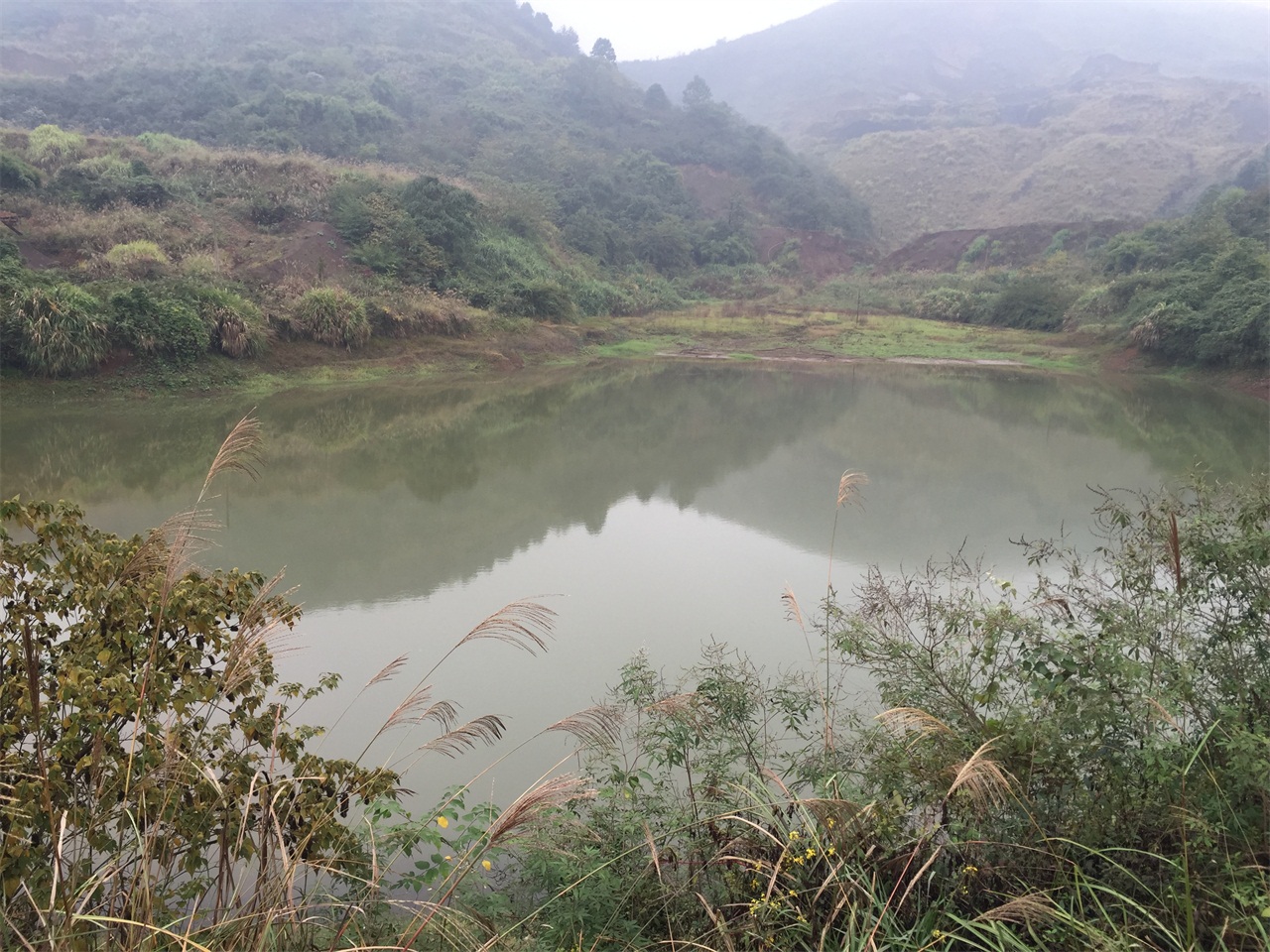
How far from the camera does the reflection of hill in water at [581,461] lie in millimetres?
7906

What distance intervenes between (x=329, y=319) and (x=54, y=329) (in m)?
5.47

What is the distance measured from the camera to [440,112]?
51031 mm

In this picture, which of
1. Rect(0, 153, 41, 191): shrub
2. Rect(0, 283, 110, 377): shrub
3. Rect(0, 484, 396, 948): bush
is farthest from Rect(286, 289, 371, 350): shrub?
Rect(0, 484, 396, 948): bush

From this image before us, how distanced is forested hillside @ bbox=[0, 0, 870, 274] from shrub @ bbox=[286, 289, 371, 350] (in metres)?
5.71

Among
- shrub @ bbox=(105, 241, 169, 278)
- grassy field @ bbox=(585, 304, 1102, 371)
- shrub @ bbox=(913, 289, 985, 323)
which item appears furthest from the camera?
shrub @ bbox=(913, 289, 985, 323)

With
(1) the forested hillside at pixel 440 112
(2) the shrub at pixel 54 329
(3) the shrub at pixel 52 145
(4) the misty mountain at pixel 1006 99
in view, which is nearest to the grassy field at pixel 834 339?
(1) the forested hillside at pixel 440 112

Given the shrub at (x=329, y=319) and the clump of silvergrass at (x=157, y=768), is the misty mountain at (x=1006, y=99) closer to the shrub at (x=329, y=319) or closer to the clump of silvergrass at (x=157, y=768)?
the shrub at (x=329, y=319)

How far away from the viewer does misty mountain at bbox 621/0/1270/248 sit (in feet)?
185

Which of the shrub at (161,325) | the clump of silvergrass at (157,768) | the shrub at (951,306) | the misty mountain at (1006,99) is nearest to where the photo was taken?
the clump of silvergrass at (157,768)

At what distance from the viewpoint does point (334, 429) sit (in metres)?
12.6

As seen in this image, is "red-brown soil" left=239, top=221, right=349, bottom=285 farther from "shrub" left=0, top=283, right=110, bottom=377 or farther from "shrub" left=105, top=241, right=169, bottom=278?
"shrub" left=0, top=283, right=110, bottom=377

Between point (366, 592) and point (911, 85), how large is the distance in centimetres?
12067

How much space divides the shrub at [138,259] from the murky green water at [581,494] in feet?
16.2

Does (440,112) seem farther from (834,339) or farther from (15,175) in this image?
(834,339)
